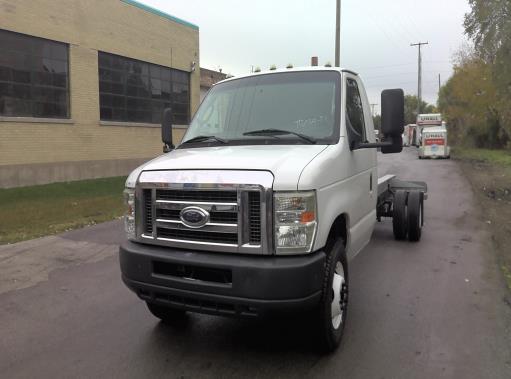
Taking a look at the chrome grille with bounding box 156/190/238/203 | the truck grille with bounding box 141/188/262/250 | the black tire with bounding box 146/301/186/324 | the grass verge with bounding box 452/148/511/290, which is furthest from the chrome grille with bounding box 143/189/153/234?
the grass verge with bounding box 452/148/511/290

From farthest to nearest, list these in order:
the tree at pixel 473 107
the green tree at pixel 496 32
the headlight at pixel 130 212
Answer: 1. the tree at pixel 473 107
2. the green tree at pixel 496 32
3. the headlight at pixel 130 212

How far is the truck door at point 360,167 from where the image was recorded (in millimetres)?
4505

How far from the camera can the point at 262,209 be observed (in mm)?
3303

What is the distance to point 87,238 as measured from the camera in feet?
27.8

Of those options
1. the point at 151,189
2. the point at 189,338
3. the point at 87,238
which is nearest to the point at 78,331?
Result: the point at 189,338

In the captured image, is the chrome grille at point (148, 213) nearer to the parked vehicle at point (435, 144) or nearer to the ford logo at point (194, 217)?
the ford logo at point (194, 217)

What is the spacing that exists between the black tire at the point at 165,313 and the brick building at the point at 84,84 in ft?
40.2

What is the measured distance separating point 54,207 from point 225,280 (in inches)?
371

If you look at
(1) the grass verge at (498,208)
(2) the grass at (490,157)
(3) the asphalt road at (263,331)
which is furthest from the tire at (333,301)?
(2) the grass at (490,157)

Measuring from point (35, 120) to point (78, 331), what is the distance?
1278 cm

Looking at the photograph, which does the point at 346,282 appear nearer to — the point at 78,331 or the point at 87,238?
the point at 78,331

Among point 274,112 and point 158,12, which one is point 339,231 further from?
point 158,12

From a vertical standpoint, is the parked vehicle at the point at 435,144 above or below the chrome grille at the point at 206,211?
above

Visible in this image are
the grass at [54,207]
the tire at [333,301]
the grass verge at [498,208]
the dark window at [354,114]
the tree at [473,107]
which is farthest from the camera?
the tree at [473,107]
